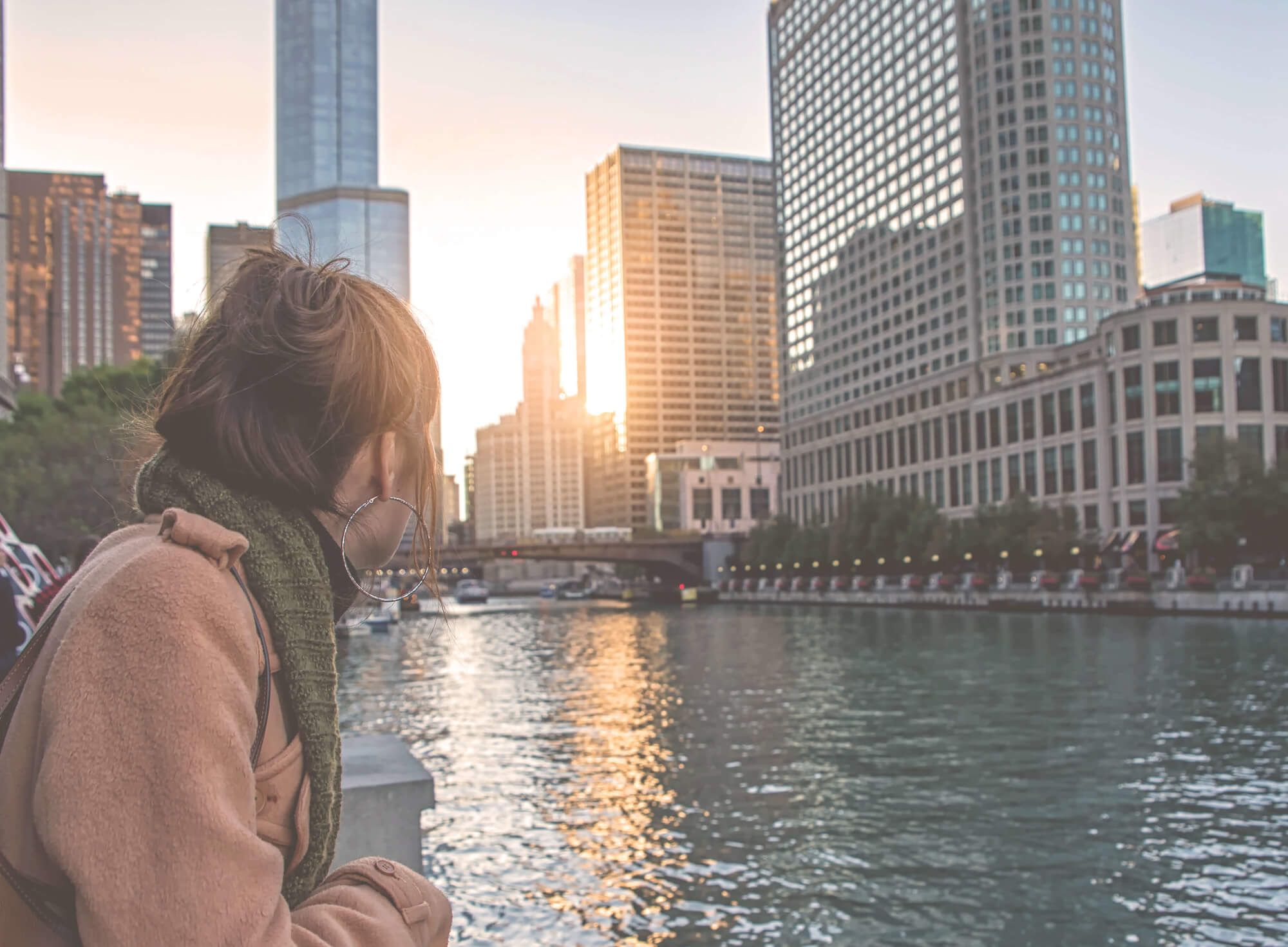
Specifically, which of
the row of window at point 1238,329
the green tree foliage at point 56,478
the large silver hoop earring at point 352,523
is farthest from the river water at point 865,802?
the row of window at point 1238,329

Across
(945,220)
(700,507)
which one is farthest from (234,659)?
(700,507)

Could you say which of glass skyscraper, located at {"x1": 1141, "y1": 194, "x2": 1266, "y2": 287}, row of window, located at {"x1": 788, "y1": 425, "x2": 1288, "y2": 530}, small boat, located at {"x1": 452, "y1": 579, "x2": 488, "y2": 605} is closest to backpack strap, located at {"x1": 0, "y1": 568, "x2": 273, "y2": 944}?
row of window, located at {"x1": 788, "y1": 425, "x2": 1288, "y2": 530}

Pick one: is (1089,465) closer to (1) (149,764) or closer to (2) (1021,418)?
(2) (1021,418)

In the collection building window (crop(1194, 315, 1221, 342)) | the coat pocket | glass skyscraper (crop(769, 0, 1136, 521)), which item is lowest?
the coat pocket

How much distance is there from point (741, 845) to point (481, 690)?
741 inches

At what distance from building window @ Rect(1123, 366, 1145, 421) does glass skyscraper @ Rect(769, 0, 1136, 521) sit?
17.5m

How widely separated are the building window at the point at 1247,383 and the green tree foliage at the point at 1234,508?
21.5 meters

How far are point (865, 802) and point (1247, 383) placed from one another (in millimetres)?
79527

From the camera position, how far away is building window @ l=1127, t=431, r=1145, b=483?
3363 inches

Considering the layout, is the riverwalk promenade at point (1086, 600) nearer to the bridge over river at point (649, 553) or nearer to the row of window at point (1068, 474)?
the row of window at point (1068, 474)

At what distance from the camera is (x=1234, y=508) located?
59.2 m

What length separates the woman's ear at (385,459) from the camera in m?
2.09

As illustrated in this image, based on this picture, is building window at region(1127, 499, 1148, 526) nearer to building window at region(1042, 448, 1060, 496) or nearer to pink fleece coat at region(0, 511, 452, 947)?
building window at region(1042, 448, 1060, 496)

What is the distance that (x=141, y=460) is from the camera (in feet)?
7.50
